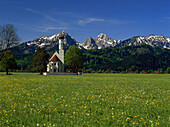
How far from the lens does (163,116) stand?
782 cm

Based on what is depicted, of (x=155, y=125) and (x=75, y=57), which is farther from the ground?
(x=75, y=57)

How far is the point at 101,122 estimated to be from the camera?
691cm

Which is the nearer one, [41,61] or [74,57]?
[41,61]

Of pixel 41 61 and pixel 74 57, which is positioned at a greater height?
pixel 74 57

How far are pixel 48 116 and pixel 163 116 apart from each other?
17.5 ft

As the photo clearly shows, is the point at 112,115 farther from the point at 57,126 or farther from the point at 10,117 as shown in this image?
the point at 10,117

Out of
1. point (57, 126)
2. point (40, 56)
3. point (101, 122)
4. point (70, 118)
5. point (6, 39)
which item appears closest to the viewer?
point (57, 126)

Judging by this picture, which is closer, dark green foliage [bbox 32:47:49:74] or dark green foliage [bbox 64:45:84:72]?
dark green foliage [bbox 32:47:49:74]

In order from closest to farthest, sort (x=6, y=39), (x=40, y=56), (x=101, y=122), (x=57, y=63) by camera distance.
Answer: (x=101, y=122)
(x=6, y=39)
(x=40, y=56)
(x=57, y=63)

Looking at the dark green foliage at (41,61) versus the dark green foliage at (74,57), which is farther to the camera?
the dark green foliage at (74,57)

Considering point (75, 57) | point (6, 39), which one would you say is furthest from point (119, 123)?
point (75, 57)

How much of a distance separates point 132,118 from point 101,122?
160 centimetres

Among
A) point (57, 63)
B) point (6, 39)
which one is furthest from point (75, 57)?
point (6, 39)

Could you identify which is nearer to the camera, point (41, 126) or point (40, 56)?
point (41, 126)
